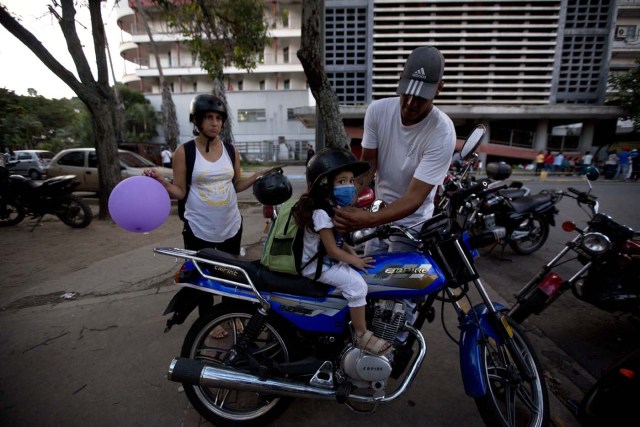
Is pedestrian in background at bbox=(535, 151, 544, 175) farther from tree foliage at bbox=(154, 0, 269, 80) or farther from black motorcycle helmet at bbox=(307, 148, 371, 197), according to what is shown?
black motorcycle helmet at bbox=(307, 148, 371, 197)

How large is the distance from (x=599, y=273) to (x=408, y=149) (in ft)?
7.13

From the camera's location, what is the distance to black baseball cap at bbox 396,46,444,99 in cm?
181

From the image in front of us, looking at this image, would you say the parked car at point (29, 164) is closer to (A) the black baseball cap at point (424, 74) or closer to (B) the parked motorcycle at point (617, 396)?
(A) the black baseball cap at point (424, 74)

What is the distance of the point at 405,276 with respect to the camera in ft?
5.91

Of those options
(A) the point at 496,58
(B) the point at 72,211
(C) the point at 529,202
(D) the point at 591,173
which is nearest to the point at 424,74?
(D) the point at 591,173

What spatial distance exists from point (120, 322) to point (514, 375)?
338 cm

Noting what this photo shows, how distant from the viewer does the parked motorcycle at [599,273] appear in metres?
2.53

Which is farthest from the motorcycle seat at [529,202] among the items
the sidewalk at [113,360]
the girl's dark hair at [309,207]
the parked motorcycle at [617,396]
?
the girl's dark hair at [309,207]

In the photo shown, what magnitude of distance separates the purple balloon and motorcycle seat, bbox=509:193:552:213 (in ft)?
15.7

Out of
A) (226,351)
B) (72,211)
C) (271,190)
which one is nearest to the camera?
(271,190)

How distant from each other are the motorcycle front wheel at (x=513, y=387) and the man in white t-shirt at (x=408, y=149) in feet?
1.73

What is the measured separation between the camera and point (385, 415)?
6.77 feet

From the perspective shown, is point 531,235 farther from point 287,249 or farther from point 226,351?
point 226,351

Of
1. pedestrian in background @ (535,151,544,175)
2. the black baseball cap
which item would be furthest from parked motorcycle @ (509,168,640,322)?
pedestrian in background @ (535,151,544,175)
